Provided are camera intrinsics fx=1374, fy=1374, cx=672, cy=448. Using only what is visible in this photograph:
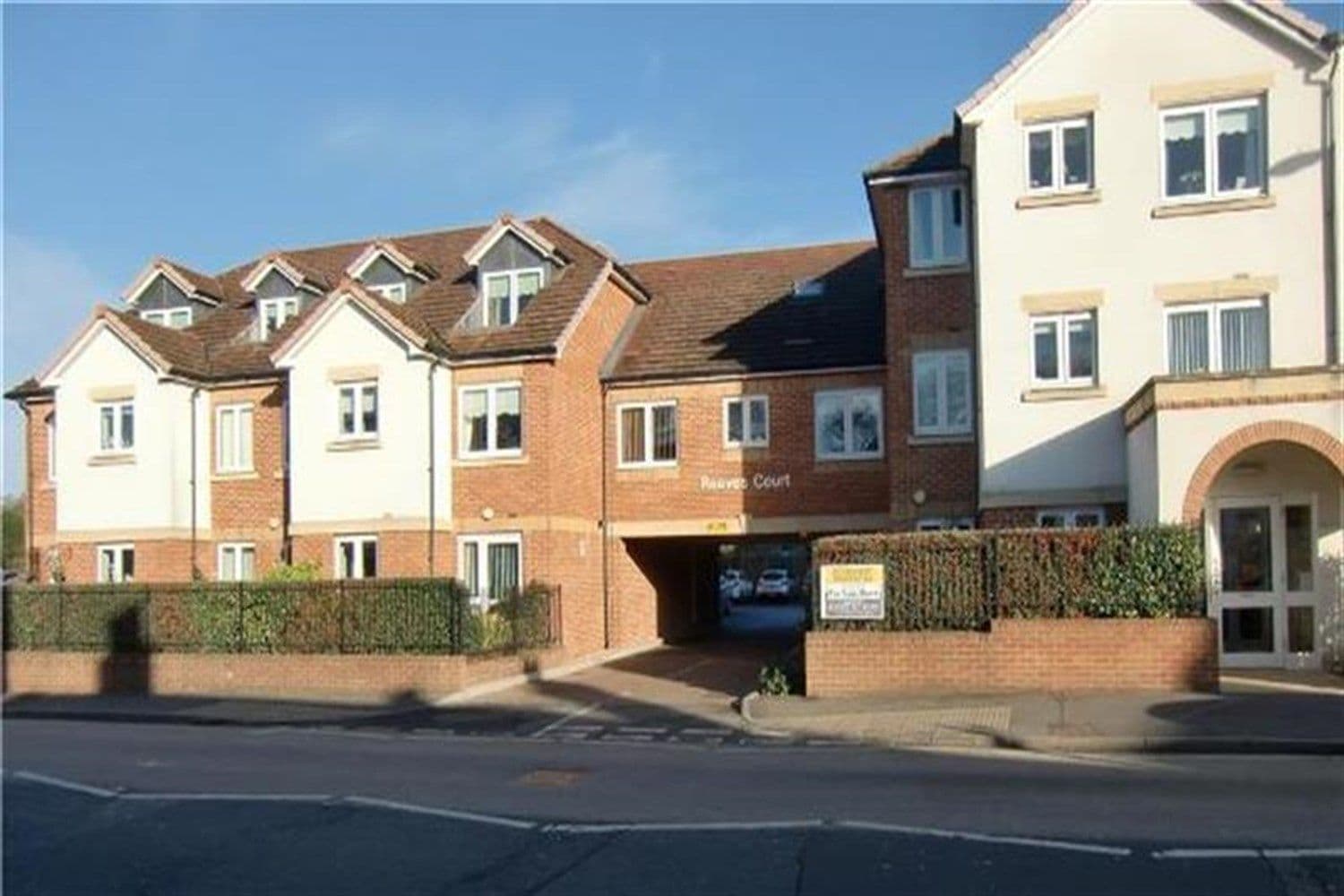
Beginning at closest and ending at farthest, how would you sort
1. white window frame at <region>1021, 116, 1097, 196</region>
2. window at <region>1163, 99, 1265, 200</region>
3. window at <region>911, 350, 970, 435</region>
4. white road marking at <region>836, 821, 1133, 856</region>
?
1. white road marking at <region>836, 821, 1133, 856</region>
2. window at <region>1163, 99, 1265, 200</region>
3. white window frame at <region>1021, 116, 1097, 196</region>
4. window at <region>911, 350, 970, 435</region>

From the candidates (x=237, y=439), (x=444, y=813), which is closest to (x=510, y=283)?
(x=237, y=439)

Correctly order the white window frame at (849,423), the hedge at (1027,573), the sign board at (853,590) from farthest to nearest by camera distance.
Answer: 1. the white window frame at (849,423)
2. the sign board at (853,590)
3. the hedge at (1027,573)

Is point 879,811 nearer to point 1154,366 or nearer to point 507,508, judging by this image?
point 1154,366

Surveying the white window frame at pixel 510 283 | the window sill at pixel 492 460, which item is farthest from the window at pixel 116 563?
the white window frame at pixel 510 283

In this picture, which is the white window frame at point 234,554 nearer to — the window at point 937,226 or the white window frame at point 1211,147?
the window at point 937,226

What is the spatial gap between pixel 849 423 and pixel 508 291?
7.40 metres

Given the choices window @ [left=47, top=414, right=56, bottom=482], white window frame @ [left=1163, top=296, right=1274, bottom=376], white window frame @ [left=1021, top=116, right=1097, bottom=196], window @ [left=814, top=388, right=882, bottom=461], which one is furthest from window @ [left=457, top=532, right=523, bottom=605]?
white window frame @ [left=1163, top=296, right=1274, bottom=376]

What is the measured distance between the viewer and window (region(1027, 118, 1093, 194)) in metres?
21.7

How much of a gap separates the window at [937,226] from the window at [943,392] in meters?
1.70

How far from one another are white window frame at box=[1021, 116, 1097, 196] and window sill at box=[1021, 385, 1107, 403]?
3091mm

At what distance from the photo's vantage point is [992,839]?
28.3ft

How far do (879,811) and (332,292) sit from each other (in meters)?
19.9

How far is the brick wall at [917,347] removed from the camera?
953 inches

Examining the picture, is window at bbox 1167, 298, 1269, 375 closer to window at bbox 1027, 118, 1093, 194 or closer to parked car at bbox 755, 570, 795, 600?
window at bbox 1027, 118, 1093, 194
